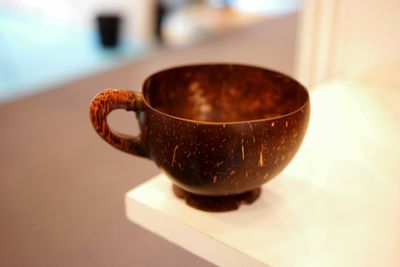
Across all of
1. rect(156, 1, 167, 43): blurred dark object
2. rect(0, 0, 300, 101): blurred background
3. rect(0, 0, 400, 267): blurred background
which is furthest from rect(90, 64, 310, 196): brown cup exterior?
rect(156, 1, 167, 43): blurred dark object

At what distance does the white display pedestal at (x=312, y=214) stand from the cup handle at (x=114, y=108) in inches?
2.6

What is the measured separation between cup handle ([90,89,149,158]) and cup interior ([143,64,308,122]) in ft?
0.23

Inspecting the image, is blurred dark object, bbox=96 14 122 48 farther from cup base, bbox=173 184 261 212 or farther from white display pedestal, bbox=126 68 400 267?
cup base, bbox=173 184 261 212

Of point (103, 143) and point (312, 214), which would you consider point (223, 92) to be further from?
point (103, 143)

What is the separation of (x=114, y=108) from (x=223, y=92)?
18cm

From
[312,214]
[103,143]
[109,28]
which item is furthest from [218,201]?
[109,28]

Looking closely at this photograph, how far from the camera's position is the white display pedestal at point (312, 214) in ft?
1.30

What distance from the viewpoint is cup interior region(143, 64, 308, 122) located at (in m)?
0.50

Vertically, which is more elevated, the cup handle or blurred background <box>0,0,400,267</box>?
the cup handle

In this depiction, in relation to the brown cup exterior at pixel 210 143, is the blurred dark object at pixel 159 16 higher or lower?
lower

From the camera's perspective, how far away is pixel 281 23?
1793 mm

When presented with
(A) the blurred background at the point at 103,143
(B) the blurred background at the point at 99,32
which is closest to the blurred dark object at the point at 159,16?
(B) the blurred background at the point at 99,32

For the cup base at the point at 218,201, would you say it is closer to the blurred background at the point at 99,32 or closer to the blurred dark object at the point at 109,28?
the blurred background at the point at 99,32

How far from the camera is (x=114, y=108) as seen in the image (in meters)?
0.41
